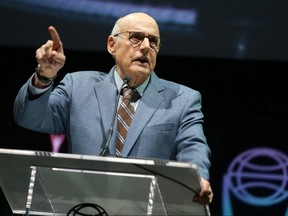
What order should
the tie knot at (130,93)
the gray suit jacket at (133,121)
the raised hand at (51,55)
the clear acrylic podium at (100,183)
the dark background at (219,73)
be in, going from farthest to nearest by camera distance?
the dark background at (219,73), the tie knot at (130,93), the gray suit jacket at (133,121), the raised hand at (51,55), the clear acrylic podium at (100,183)

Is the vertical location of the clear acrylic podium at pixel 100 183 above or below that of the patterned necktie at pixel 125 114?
below

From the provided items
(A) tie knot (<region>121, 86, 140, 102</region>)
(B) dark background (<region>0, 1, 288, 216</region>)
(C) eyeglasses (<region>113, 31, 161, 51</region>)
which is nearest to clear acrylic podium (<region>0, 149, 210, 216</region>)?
(A) tie knot (<region>121, 86, 140, 102</region>)

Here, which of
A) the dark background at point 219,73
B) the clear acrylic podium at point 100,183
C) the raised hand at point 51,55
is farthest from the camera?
the dark background at point 219,73

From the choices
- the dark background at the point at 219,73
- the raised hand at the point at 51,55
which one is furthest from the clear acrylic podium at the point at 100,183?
the dark background at the point at 219,73

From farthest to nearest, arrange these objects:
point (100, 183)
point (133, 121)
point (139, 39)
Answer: point (139, 39) < point (133, 121) < point (100, 183)

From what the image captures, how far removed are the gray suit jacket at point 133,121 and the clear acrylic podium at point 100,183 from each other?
37 centimetres

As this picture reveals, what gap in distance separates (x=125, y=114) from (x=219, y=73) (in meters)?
1.97

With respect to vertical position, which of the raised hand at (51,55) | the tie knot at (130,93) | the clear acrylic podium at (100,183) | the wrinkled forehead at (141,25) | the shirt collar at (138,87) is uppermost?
the wrinkled forehead at (141,25)

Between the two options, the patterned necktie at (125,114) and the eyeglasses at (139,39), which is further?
the eyeglasses at (139,39)

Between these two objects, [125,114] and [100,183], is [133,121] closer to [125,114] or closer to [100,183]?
[125,114]

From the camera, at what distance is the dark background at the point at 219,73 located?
14.8 feet

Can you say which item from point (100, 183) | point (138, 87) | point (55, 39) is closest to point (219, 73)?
point (138, 87)

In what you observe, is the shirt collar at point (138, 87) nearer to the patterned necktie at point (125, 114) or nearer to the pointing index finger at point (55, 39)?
the patterned necktie at point (125, 114)

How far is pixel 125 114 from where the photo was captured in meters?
2.75
